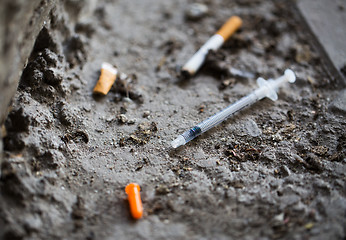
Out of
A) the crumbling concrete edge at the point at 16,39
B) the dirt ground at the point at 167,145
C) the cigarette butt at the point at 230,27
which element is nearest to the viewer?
the crumbling concrete edge at the point at 16,39

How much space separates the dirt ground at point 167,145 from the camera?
133 centimetres

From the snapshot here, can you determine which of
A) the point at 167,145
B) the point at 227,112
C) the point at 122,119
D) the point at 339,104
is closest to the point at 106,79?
the point at 122,119

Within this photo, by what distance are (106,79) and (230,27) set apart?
1.02 meters

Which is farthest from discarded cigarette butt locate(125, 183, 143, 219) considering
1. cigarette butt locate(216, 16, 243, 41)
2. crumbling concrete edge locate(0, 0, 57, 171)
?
cigarette butt locate(216, 16, 243, 41)

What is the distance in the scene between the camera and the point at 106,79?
1934mm

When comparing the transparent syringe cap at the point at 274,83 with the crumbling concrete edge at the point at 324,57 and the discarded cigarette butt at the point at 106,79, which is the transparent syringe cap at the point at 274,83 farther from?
the discarded cigarette butt at the point at 106,79

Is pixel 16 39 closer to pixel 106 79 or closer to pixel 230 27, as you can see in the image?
pixel 106 79

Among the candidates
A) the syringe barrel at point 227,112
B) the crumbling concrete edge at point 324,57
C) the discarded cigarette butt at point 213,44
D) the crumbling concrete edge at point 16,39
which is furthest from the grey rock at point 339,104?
the crumbling concrete edge at point 16,39

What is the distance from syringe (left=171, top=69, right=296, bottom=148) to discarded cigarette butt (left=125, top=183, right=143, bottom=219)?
1.03 feet

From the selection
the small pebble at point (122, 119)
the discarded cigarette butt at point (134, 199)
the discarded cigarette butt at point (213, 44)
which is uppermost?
the discarded cigarette butt at point (213, 44)

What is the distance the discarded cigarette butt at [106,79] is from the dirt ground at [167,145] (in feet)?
0.16

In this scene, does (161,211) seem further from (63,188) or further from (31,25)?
(31,25)

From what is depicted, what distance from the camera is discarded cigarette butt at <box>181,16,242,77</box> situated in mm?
2059

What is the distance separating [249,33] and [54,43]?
139 centimetres
